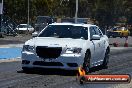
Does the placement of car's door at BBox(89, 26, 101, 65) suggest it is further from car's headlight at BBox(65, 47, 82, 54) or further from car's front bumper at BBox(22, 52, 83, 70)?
car's front bumper at BBox(22, 52, 83, 70)

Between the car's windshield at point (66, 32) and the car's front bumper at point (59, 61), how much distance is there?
1.30 m

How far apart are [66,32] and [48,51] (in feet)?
5.19

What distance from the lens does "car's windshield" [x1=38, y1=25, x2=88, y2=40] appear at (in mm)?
15133

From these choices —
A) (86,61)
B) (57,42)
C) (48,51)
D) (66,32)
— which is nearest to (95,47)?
(66,32)

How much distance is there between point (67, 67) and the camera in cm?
1398

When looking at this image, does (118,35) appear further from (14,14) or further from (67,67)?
(67,67)

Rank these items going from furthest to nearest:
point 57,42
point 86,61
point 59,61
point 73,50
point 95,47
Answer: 1. point 95,47
2. point 86,61
3. point 57,42
4. point 73,50
5. point 59,61

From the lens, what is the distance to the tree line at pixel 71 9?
7774 cm

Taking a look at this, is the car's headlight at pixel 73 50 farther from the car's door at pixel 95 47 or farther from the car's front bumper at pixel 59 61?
the car's door at pixel 95 47

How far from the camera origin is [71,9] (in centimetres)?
9244

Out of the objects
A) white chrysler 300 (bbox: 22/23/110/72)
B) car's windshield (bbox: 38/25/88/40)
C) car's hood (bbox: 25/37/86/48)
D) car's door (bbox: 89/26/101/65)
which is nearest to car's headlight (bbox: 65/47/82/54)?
white chrysler 300 (bbox: 22/23/110/72)

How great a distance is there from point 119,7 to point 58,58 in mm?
74792

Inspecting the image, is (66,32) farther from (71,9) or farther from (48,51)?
(71,9)

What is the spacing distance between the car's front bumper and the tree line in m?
59.7
